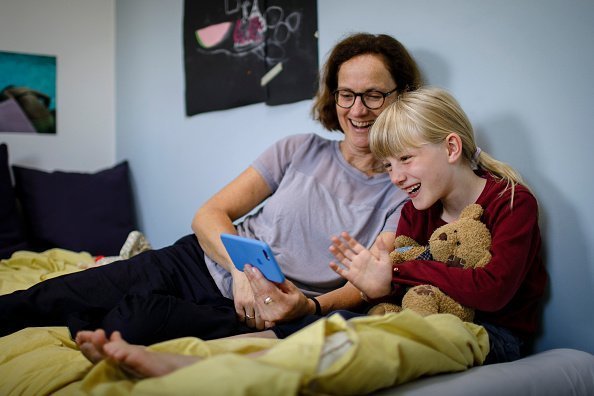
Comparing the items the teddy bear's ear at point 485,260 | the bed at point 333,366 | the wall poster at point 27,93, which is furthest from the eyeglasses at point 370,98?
the wall poster at point 27,93

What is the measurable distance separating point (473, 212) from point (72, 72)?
2322 millimetres

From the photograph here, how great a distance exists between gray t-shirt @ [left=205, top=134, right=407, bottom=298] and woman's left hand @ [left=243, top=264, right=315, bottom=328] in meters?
0.21

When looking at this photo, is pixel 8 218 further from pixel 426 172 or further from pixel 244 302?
pixel 426 172

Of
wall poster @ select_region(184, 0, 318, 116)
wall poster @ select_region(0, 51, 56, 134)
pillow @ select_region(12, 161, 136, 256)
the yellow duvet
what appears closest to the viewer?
the yellow duvet

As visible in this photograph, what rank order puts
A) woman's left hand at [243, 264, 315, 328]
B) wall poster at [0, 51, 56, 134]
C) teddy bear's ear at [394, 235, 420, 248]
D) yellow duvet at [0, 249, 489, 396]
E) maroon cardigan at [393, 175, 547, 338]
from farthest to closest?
1. wall poster at [0, 51, 56, 134]
2. teddy bear's ear at [394, 235, 420, 248]
3. woman's left hand at [243, 264, 315, 328]
4. maroon cardigan at [393, 175, 547, 338]
5. yellow duvet at [0, 249, 489, 396]

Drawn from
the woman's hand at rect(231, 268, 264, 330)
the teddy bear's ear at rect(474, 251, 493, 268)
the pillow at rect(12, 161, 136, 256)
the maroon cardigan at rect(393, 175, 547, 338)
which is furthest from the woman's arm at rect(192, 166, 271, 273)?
the pillow at rect(12, 161, 136, 256)

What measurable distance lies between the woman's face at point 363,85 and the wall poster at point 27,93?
1.81 m

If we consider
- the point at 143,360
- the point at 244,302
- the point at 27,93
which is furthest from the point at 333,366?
the point at 27,93

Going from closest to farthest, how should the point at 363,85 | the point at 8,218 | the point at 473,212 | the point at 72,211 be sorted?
the point at 473,212, the point at 363,85, the point at 8,218, the point at 72,211

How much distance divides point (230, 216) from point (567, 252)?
0.88 meters

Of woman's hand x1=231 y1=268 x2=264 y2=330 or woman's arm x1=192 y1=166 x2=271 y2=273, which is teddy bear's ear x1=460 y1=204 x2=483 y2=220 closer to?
woman's hand x1=231 y1=268 x2=264 y2=330

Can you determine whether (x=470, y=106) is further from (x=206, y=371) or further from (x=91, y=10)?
(x=91, y=10)

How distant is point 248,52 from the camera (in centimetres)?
218

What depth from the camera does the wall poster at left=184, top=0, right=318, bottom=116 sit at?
196 cm
